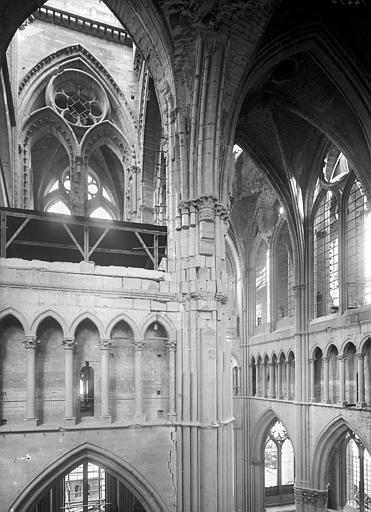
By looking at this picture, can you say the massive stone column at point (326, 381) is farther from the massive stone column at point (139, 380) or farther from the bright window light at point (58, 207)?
the bright window light at point (58, 207)

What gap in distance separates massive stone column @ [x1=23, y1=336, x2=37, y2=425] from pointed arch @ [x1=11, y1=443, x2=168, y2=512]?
3.51 ft

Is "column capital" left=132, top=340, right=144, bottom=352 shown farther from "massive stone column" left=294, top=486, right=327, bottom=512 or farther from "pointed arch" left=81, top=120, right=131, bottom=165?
"massive stone column" left=294, top=486, right=327, bottom=512

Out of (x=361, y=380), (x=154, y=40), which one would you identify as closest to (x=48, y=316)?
(x=154, y=40)

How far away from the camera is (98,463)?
11.5 metres

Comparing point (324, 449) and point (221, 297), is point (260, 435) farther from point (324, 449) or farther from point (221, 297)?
point (221, 297)

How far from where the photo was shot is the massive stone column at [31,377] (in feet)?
36.3

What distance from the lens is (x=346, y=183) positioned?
19.9m

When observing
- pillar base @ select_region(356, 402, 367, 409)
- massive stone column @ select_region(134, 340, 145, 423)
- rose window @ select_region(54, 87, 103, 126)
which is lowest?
pillar base @ select_region(356, 402, 367, 409)

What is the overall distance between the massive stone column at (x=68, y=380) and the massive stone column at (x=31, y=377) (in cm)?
66

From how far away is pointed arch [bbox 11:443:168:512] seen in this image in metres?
10.8

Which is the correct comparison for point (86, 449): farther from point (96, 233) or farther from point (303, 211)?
point (303, 211)

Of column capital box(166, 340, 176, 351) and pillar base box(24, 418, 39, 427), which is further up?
column capital box(166, 340, 176, 351)

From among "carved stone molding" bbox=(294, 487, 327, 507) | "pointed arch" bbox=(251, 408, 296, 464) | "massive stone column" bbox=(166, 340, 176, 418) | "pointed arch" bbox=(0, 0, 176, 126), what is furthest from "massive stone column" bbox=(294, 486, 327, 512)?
"pointed arch" bbox=(0, 0, 176, 126)

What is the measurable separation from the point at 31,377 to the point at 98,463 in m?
2.40
